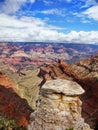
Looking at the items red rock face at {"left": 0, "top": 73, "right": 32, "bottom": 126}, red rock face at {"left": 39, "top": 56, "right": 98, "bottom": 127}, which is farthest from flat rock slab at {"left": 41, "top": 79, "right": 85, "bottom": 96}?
red rock face at {"left": 0, "top": 73, "right": 32, "bottom": 126}

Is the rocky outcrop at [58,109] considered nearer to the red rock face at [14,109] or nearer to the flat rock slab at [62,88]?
the flat rock slab at [62,88]

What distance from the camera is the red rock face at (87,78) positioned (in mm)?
111438

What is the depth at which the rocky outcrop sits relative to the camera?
22625 millimetres

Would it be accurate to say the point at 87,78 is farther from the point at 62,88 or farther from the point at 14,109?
the point at 62,88

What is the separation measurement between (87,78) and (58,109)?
109m

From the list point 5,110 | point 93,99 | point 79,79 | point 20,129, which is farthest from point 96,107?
point 20,129

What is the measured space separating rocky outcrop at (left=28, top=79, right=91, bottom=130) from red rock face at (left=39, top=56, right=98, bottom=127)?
6113 centimetres

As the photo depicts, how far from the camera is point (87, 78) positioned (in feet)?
429

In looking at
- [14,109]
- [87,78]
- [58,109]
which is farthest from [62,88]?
[87,78]

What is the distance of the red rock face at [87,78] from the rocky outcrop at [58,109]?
201ft

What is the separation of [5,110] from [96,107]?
33.7 m

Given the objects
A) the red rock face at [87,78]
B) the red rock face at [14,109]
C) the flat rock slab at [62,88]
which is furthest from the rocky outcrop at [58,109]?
the red rock face at [14,109]

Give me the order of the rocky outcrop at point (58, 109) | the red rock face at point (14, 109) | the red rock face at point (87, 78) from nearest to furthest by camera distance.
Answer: the rocky outcrop at point (58, 109)
the red rock face at point (14, 109)
the red rock face at point (87, 78)

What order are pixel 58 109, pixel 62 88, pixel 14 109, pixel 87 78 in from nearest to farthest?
pixel 58 109, pixel 62 88, pixel 14 109, pixel 87 78
